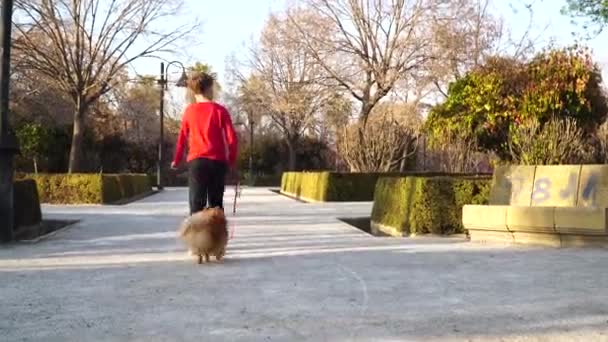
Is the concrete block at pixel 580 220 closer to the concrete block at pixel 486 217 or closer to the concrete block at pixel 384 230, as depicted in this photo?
the concrete block at pixel 486 217

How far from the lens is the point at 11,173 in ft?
26.2

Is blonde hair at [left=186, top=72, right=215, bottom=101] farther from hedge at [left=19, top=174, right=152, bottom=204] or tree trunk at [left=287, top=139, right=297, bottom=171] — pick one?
tree trunk at [left=287, top=139, right=297, bottom=171]

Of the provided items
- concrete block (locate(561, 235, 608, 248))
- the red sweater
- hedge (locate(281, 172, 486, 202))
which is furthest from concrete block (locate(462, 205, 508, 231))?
hedge (locate(281, 172, 486, 202))

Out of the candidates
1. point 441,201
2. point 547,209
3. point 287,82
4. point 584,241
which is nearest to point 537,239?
point 547,209

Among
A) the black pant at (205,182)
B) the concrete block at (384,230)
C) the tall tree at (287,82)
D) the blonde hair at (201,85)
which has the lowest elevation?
the concrete block at (384,230)

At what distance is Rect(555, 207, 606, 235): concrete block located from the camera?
7.77m

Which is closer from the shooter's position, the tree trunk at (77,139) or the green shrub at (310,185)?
the green shrub at (310,185)

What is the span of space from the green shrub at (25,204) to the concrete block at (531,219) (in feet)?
21.1

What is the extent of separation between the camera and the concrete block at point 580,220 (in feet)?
25.5

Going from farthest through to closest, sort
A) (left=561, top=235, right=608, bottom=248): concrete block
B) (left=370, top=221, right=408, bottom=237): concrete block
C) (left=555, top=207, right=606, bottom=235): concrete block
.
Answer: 1. (left=370, top=221, right=408, bottom=237): concrete block
2. (left=561, top=235, right=608, bottom=248): concrete block
3. (left=555, top=207, right=606, bottom=235): concrete block

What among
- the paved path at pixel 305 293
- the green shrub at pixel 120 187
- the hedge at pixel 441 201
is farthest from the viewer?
the green shrub at pixel 120 187

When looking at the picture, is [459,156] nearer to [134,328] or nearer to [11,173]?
[11,173]

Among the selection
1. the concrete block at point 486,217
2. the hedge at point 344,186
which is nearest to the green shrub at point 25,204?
the concrete block at point 486,217

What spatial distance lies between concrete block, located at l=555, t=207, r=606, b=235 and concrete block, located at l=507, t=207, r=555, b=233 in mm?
84
